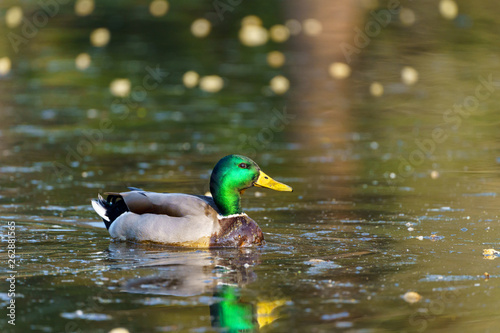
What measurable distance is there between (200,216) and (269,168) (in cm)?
355

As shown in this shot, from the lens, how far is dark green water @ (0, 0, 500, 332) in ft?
20.4

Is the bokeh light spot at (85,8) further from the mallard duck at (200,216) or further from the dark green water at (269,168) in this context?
the mallard duck at (200,216)

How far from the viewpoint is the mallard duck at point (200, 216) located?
8.20 meters

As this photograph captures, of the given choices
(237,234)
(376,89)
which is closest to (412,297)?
(237,234)

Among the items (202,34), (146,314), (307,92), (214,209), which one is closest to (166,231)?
(214,209)

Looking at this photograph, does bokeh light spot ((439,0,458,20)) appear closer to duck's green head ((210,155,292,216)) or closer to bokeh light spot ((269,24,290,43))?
bokeh light spot ((269,24,290,43))

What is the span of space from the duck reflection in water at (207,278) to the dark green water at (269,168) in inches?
0.8

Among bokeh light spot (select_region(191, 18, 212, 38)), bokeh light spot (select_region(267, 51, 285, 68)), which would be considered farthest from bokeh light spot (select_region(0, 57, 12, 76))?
bokeh light spot (select_region(267, 51, 285, 68))

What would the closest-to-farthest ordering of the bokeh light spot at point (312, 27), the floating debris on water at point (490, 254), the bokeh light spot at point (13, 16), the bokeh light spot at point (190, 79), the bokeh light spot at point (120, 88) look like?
the floating debris on water at point (490, 254)
the bokeh light spot at point (120, 88)
the bokeh light spot at point (190, 79)
the bokeh light spot at point (13, 16)
the bokeh light spot at point (312, 27)

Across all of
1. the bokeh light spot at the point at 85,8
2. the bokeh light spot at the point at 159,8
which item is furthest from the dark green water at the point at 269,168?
the bokeh light spot at the point at 159,8

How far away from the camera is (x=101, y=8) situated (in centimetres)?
2681

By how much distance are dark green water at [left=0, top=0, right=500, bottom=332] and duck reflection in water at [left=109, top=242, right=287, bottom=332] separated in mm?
21

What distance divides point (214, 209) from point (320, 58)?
13.6 meters

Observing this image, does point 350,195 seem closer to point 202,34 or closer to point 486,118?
point 486,118
